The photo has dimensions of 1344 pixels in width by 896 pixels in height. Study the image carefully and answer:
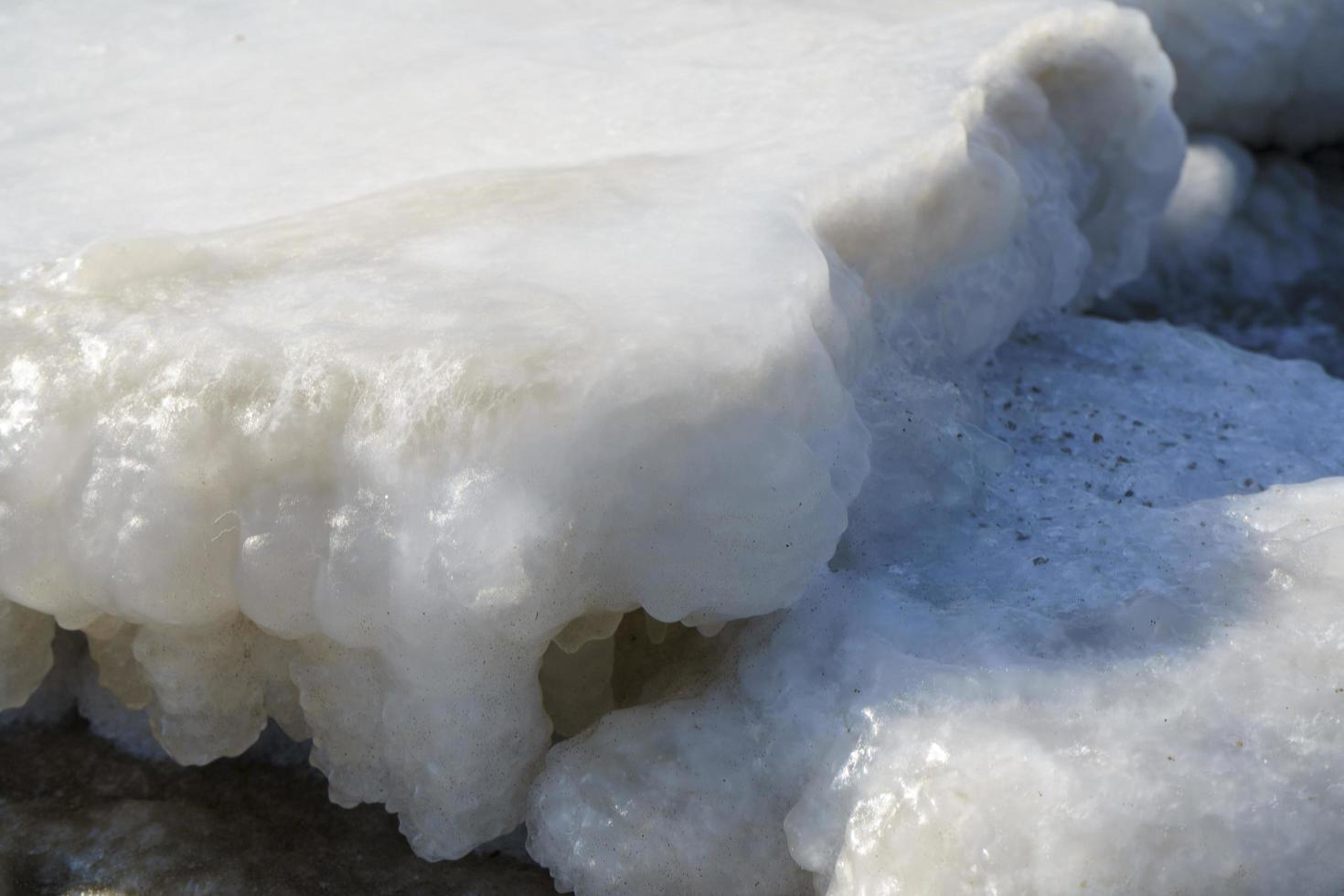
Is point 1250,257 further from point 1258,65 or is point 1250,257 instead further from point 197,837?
point 197,837

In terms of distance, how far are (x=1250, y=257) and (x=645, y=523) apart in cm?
197

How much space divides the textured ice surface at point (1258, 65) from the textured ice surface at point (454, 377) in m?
1.17

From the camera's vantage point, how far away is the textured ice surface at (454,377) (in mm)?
955

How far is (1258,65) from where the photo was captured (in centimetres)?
257

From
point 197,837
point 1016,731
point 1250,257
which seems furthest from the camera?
point 1250,257

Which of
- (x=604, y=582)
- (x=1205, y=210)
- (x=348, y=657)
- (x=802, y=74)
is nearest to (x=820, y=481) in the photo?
(x=604, y=582)

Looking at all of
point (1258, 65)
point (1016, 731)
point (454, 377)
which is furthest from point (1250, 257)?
point (454, 377)

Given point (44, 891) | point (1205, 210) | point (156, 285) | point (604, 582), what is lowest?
point (1205, 210)

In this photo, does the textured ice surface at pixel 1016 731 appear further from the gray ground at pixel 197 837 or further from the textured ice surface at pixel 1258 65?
the textured ice surface at pixel 1258 65

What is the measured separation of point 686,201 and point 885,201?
20 cm

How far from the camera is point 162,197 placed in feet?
4.41

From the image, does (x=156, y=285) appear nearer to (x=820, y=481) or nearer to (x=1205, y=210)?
(x=820, y=481)

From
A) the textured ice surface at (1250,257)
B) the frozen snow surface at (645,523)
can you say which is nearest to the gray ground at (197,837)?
the frozen snow surface at (645,523)

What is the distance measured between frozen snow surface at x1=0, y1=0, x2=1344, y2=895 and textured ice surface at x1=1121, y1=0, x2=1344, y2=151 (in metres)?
1.27
